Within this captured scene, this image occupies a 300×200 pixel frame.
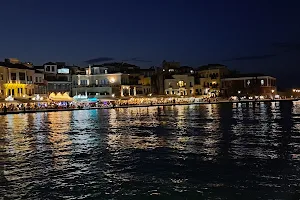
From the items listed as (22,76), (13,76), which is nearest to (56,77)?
(22,76)

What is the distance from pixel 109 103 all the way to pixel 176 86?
2703 centimetres

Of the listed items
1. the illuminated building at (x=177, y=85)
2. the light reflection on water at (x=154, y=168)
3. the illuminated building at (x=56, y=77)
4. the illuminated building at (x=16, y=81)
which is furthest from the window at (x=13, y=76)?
the light reflection on water at (x=154, y=168)

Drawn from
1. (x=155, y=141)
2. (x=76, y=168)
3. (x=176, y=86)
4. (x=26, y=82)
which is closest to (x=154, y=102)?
(x=176, y=86)

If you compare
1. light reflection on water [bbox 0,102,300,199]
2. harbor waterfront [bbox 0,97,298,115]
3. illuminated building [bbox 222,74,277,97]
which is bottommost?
light reflection on water [bbox 0,102,300,199]

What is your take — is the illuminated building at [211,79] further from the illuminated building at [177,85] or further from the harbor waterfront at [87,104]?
the illuminated building at [177,85]

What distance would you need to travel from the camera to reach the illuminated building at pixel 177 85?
360 feet

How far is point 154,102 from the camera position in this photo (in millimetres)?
102250

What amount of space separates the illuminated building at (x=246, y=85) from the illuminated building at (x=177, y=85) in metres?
14.3

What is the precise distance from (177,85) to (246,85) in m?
23.5

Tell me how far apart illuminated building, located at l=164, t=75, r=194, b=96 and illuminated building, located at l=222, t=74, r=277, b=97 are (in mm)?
14270

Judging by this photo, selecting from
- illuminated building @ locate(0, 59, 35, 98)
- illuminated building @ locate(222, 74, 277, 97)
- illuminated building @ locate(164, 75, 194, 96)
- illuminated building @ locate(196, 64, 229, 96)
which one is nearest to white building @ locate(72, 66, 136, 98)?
illuminated building @ locate(164, 75, 194, 96)

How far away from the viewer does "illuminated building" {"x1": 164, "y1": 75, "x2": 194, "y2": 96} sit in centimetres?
10962

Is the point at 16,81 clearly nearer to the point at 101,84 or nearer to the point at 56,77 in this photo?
the point at 56,77

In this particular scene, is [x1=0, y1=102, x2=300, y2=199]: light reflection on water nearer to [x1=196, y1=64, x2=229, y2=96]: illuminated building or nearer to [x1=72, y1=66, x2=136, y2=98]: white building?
[x1=72, y1=66, x2=136, y2=98]: white building
